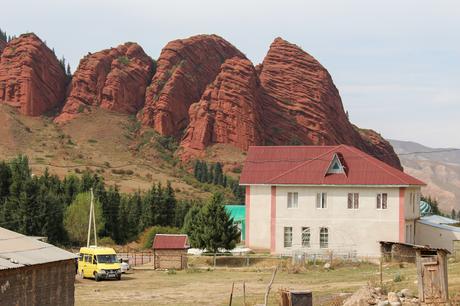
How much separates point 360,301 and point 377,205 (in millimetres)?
30584

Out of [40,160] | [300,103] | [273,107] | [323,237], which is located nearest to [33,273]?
[323,237]

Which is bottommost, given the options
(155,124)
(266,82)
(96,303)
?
(96,303)

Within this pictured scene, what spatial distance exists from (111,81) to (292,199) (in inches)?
4956

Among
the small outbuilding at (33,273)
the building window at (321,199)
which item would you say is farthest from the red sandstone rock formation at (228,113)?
the small outbuilding at (33,273)

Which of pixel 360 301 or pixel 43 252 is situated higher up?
pixel 43 252

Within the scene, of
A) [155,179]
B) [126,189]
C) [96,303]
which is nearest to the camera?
[96,303]

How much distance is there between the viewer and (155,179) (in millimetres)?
136875

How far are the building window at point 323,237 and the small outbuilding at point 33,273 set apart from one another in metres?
32.4

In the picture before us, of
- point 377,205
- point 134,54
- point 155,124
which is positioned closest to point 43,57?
point 134,54

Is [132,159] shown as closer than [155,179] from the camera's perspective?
No

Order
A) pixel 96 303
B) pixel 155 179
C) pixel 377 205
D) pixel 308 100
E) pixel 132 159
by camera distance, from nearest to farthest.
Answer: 1. pixel 96 303
2. pixel 377 205
3. pixel 155 179
4. pixel 132 159
5. pixel 308 100

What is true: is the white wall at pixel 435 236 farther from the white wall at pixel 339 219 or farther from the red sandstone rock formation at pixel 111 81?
the red sandstone rock formation at pixel 111 81

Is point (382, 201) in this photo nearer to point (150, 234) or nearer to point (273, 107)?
point (150, 234)

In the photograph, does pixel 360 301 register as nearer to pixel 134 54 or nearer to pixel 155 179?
pixel 155 179
